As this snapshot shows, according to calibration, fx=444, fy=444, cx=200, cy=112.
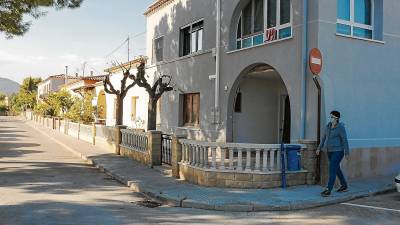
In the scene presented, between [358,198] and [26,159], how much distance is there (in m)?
12.3

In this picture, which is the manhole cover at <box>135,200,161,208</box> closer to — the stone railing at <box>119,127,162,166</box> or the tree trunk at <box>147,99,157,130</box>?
the stone railing at <box>119,127,162,166</box>

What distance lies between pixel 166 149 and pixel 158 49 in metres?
8.69

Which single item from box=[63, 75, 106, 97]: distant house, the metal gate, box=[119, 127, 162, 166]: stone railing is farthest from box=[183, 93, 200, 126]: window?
box=[63, 75, 106, 97]: distant house

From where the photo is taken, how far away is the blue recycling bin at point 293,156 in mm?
10475

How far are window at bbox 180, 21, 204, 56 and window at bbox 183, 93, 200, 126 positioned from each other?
1.87 meters

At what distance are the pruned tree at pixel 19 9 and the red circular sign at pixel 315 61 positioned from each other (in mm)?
9415

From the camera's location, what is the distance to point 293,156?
1052 centimetres

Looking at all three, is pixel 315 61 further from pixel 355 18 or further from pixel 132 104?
pixel 132 104

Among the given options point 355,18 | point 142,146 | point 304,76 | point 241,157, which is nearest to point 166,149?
point 142,146

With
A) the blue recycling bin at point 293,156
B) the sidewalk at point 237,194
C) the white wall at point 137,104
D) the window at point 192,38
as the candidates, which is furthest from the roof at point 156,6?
the blue recycling bin at point 293,156

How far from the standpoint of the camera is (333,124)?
9.97m

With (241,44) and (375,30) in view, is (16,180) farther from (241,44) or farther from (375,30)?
(375,30)

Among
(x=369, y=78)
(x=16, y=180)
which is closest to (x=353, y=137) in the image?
(x=369, y=78)

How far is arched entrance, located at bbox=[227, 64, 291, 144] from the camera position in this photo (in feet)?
51.5
